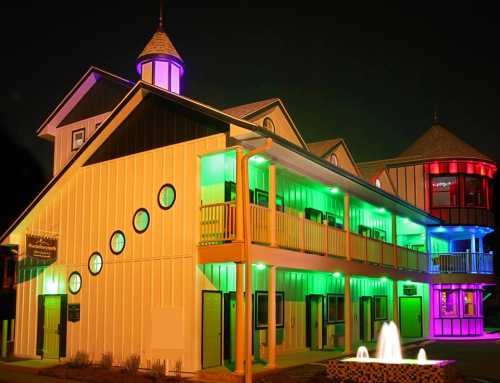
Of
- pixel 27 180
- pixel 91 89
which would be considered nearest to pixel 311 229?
pixel 91 89

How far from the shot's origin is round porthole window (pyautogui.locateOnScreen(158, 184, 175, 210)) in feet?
65.0

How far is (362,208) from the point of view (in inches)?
1206

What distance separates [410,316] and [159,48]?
2010 cm

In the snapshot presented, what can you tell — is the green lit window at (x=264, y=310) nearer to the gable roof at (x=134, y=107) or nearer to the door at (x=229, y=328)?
the door at (x=229, y=328)

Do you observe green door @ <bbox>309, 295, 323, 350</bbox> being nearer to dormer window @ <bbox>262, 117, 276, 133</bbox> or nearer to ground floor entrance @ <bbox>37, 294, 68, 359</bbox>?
dormer window @ <bbox>262, 117, 276, 133</bbox>

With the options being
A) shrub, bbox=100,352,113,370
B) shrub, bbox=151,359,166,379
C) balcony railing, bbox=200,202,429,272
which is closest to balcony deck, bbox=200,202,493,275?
balcony railing, bbox=200,202,429,272

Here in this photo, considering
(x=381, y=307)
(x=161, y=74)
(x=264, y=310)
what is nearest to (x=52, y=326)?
(x=264, y=310)

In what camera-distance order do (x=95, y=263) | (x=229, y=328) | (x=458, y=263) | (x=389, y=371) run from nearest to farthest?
(x=389, y=371)
(x=229, y=328)
(x=95, y=263)
(x=458, y=263)

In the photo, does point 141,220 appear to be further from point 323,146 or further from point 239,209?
point 323,146

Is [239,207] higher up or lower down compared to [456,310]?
higher up

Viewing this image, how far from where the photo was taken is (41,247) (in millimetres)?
22375

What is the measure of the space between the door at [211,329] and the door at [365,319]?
1222 centimetres

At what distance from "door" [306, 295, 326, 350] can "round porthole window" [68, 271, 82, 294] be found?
8783 millimetres

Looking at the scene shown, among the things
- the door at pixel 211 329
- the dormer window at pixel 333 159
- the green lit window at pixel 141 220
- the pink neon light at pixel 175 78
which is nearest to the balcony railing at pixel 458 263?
the dormer window at pixel 333 159
